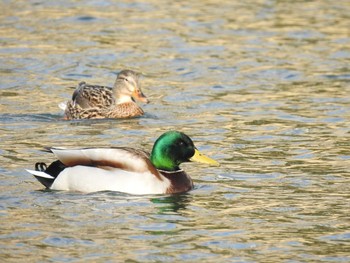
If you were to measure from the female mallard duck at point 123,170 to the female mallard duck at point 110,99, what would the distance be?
4.69m

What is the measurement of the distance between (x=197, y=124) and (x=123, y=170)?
4.09m

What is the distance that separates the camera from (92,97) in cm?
1728

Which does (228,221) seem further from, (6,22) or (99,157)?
(6,22)

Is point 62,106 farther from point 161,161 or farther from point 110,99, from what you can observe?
point 161,161

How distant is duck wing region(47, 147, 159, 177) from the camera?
12.1 metres

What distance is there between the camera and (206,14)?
24.7 meters

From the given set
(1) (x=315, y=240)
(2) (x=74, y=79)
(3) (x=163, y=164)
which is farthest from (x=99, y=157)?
(2) (x=74, y=79)

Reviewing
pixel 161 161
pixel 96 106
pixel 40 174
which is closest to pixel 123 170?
pixel 161 161

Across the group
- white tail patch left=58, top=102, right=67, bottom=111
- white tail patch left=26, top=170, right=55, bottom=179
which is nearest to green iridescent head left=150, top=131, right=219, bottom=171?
white tail patch left=26, top=170, right=55, bottom=179

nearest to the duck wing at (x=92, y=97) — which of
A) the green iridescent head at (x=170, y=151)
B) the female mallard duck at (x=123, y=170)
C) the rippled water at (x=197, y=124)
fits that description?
the rippled water at (x=197, y=124)

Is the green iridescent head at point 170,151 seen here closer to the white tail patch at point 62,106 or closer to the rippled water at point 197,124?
the rippled water at point 197,124

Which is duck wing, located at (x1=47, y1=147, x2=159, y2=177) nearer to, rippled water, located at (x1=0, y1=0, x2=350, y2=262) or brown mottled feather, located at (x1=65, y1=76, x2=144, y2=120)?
rippled water, located at (x1=0, y1=0, x2=350, y2=262)

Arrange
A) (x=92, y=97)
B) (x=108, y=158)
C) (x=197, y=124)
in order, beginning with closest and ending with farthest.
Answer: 1. (x=108, y=158)
2. (x=197, y=124)
3. (x=92, y=97)

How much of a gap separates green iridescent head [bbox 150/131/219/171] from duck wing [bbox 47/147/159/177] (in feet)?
0.49
